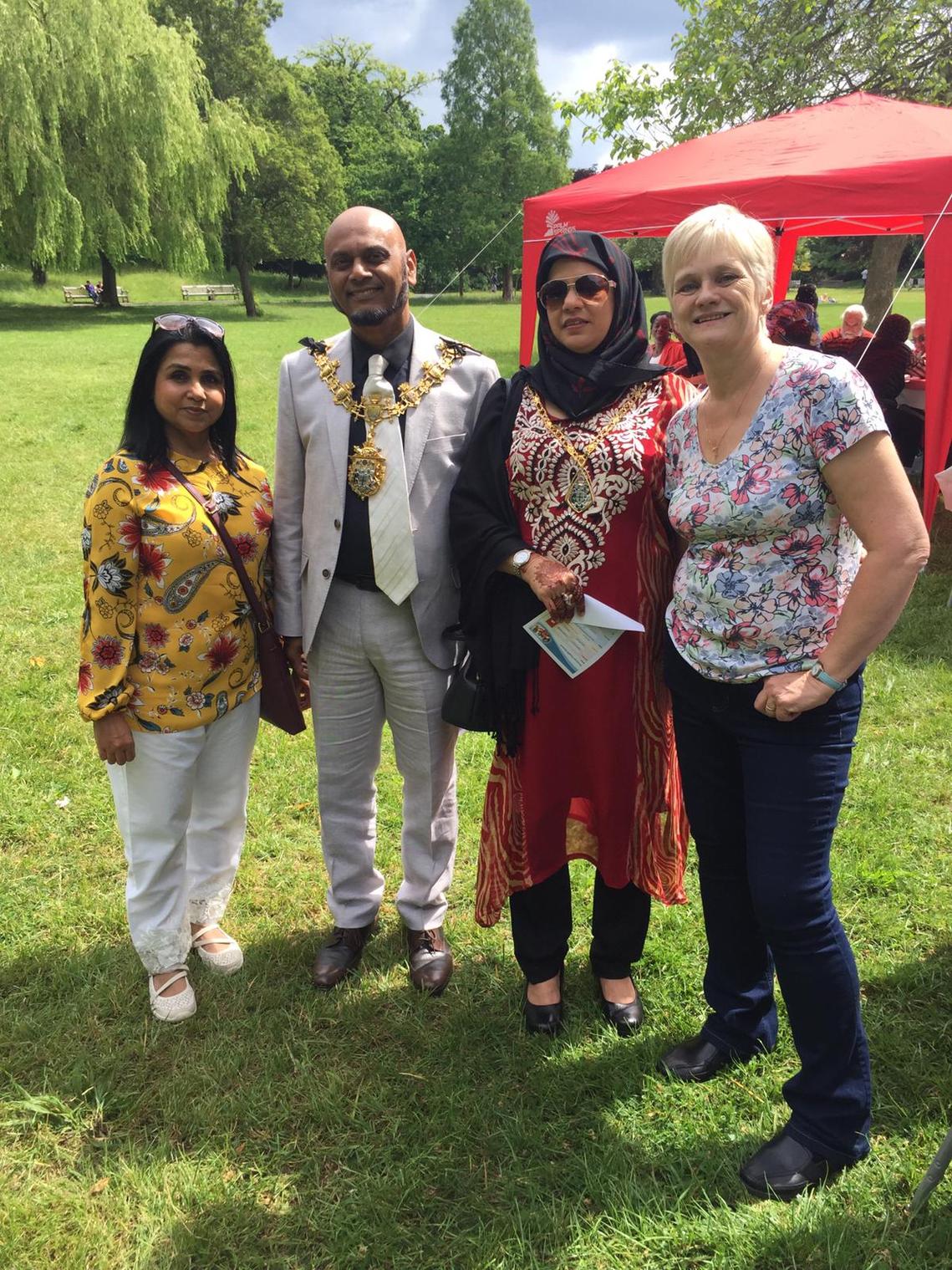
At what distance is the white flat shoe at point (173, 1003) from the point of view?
257 cm

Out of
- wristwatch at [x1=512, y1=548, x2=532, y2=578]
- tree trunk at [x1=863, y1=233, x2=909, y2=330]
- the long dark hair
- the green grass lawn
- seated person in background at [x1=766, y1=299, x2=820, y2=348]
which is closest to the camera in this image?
the green grass lawn

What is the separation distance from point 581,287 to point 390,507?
0.74m

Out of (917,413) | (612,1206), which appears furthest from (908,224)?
(612,1206)

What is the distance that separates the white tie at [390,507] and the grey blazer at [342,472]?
4cm

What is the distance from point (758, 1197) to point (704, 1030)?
461mm

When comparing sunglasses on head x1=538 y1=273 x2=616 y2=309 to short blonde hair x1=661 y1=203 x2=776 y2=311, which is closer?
short blonde hair x1=661 y1=203 x2=776 y2=311

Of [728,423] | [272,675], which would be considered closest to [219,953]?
[272,675]

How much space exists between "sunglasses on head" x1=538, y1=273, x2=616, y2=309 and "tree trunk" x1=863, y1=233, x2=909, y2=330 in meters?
12.0

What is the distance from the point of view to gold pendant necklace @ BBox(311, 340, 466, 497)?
2.34 meters

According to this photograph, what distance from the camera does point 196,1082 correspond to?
7.73 feet

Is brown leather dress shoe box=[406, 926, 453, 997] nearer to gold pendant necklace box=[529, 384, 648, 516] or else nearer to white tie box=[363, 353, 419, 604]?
white tie box=[363, 353, 419, 604]

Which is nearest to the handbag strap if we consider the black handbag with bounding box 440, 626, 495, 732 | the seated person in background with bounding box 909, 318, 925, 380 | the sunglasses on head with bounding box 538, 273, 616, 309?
the black handbag with bounding box 440, 626, 495, 732

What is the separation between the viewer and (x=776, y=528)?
175cm

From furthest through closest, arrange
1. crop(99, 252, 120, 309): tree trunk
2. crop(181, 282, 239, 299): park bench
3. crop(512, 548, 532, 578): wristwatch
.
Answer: crop(181, 282, 239, 299): park bench < crop(99, 252, 120, 309): tree trunk < crop(512, 548, 532, 578): wristwatch
